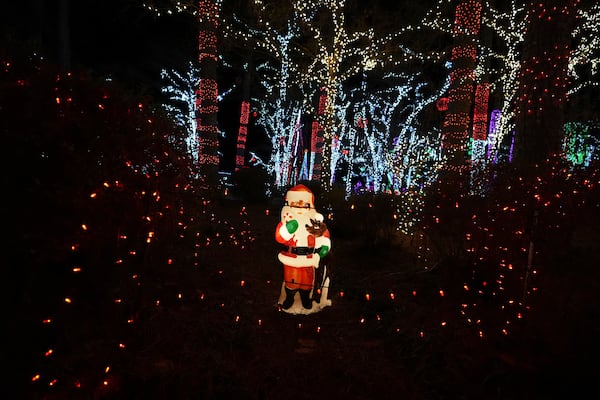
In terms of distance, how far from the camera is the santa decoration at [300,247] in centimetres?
488

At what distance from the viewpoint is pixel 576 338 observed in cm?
343

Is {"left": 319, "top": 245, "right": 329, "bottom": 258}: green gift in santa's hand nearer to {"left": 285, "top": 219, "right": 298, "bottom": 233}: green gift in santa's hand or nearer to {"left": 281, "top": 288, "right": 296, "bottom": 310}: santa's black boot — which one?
{"left": 285, "top": 219, "right": 298, "bottom": 233}: green gift in santa's hand

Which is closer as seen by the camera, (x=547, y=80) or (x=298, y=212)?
(x=298, y=212)

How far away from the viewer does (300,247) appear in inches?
192

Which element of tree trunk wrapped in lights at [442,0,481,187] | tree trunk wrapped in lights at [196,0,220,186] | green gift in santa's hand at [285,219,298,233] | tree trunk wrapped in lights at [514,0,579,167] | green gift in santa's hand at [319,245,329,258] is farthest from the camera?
tree trunk wrapped in lights at [196,0,220,186]

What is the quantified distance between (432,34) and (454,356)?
11884 mm

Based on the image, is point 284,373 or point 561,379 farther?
point 284,373

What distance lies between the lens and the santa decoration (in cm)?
488

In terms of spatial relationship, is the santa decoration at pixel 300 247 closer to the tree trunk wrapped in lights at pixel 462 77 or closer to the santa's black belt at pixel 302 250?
the santa's black belt at pixel 302 250

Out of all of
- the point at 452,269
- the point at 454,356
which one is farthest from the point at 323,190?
the point at 454,356

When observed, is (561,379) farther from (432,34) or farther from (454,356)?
(432,34)

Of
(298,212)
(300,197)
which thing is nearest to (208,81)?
(300,197)

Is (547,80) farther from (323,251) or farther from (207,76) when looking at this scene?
(207,76)

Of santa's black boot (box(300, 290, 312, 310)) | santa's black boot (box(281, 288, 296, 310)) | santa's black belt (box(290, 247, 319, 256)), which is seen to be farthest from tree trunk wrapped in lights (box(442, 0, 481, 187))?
santa's black boot (box(281, 288, 296, 310))
